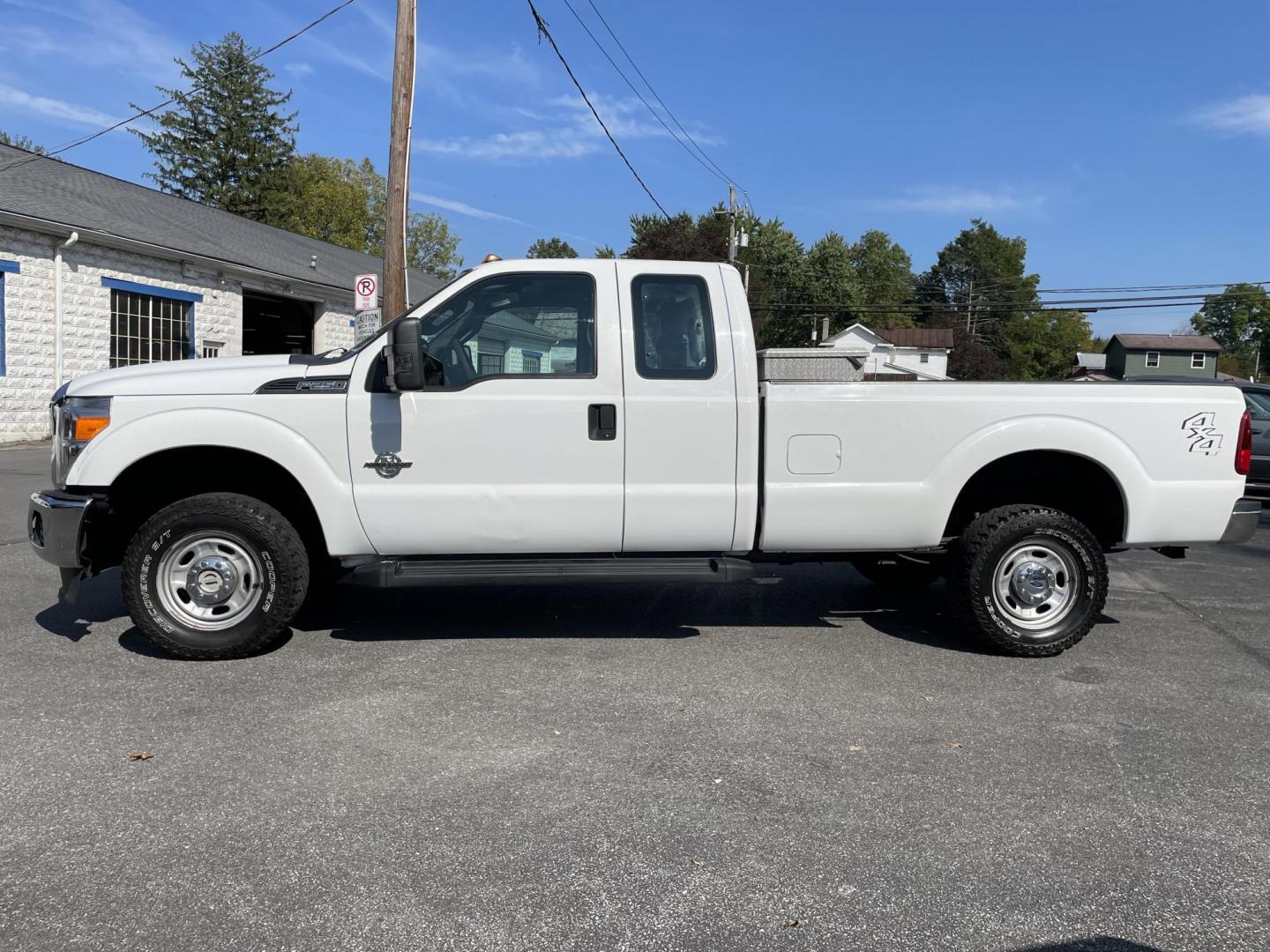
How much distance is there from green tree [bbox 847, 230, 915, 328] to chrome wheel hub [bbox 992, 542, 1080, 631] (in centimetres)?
9326

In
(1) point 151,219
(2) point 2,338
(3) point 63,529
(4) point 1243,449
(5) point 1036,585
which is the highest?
(1) point 151,219

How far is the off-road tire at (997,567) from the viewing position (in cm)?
538

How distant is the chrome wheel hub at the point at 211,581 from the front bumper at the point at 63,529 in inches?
16.9

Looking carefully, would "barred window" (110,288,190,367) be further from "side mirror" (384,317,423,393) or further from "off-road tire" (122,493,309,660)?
"side mirror" (384,317,423,393)

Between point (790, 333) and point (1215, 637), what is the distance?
75.2m

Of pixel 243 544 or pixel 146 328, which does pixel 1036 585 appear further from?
pixel 146 328

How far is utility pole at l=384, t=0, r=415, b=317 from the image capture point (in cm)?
1223

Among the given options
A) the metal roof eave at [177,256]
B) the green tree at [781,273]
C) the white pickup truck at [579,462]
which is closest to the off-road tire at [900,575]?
the white pickup truck at [579,462]

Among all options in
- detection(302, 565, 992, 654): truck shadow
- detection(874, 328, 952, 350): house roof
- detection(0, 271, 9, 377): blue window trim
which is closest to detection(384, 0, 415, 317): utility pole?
detection(302, 565, 992, 654): truck shadow

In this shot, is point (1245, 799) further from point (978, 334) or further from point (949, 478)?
point (978, 334)

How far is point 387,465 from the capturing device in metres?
5.07

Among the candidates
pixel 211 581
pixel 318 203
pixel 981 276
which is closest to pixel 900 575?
pixel 211 581

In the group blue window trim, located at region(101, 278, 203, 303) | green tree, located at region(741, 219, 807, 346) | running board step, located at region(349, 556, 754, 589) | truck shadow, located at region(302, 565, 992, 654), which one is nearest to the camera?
running board step, located at region(349, 556, 754, 589)

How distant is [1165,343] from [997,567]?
318 feet
